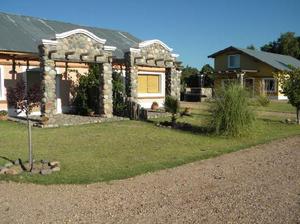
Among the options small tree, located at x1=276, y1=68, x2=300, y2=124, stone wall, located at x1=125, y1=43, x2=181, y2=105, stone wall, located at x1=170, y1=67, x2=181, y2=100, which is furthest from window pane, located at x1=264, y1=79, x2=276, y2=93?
small tree, located at x1=276, y1=68, x2=300, y2=124

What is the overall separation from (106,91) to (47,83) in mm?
3100

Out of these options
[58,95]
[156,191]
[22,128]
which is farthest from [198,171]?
[58,95]

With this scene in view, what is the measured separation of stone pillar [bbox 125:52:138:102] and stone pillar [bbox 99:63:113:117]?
1.95 metres

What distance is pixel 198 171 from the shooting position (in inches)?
315

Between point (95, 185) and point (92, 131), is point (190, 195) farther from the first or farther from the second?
point (92, 131)

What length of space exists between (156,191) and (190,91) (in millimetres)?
33575

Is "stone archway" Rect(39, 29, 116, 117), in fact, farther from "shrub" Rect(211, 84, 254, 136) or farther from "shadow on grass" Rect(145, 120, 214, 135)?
"shrub" Rect(211, 84, 254, 136)

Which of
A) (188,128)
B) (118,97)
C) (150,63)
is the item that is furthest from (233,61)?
(188,128)

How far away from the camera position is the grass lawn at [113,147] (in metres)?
7.78

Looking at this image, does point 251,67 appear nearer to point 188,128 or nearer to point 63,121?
point 188,128

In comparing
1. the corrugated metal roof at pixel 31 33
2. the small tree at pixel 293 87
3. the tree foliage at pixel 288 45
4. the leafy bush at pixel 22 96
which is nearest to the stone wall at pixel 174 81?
the corrugated metal roof at pixel 31 33

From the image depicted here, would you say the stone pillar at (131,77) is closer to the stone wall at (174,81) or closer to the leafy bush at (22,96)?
the stone wall at (174,81)

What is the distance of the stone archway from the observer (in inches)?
597

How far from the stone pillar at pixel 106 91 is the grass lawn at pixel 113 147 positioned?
2194 millimetres
